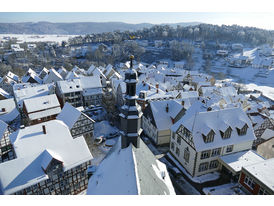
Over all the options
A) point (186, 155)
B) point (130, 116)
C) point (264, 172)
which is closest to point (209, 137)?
point (186, 155)

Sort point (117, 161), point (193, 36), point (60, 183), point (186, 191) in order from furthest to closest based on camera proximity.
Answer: point (193, 36), point (186, 191), point (60, 183), point (117, 161)

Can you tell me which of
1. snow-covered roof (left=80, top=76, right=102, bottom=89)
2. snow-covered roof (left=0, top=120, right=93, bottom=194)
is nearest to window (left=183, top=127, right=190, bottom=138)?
snow-covered roof (left=0, top=120, right=93, bottom=194)

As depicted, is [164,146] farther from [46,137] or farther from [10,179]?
[10,179]

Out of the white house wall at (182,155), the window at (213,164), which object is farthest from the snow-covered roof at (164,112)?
the window at (213,164)

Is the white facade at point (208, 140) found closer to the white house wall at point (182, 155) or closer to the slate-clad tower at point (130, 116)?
the white house wall at point (182, 155)

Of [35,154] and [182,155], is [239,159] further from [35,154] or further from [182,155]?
[35,154]

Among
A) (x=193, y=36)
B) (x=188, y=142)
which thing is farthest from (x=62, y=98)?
(x=193, y=36)
